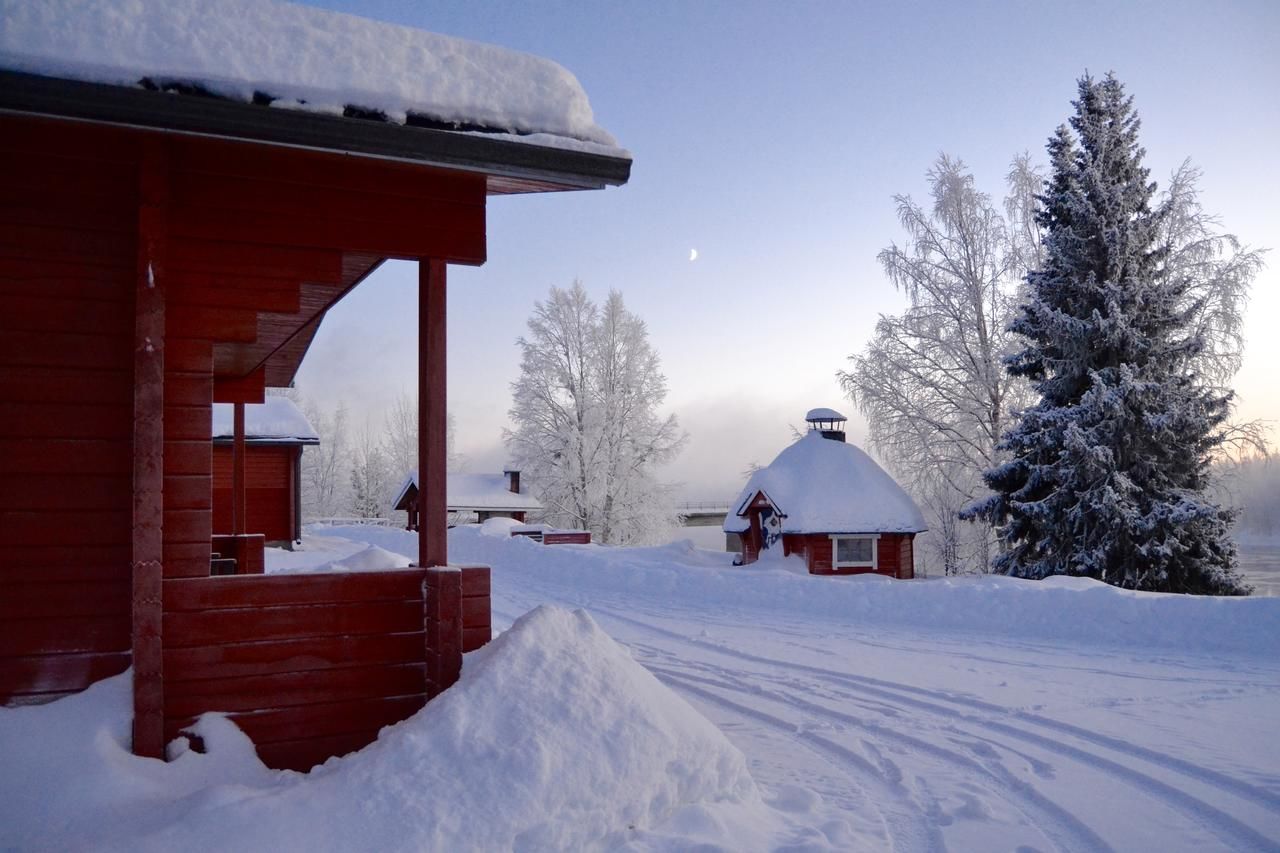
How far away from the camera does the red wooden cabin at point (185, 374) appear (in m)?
4.49

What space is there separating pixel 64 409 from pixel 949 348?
75.0 feet

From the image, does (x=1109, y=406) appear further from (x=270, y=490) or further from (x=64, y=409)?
(x=270, y=490)

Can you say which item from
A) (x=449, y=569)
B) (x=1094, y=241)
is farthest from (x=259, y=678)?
(x=1094, y=241)

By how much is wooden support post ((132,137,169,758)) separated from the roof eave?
53 centimetres

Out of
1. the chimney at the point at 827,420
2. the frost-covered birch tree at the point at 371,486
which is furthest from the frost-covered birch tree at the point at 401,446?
→ the chimney at the point at 827,420

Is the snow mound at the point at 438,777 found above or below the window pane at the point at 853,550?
above

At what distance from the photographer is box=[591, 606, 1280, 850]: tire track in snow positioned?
4.48 m

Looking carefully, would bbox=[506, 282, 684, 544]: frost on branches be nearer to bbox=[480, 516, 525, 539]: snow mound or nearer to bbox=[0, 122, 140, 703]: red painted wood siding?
bbox=[480, 516, 525, 539]: snow mound

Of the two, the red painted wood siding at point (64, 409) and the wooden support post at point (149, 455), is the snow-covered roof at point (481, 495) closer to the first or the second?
the red painted wood siding at point (64, 409)

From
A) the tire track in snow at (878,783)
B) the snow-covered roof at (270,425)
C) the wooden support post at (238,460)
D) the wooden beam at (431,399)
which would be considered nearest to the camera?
the tire track in snow at (878,783)

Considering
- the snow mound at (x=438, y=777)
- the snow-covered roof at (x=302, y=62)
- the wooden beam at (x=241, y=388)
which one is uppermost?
the snow-covered roof at (x=302, y=62)

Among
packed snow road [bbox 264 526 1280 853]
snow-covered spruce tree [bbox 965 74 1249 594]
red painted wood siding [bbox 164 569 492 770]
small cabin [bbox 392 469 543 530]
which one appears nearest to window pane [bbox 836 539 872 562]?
snow-covered spruce tree [bbox 965 74 1249 594]

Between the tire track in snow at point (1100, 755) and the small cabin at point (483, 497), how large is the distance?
30.6 m

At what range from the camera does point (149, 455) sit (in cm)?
454
